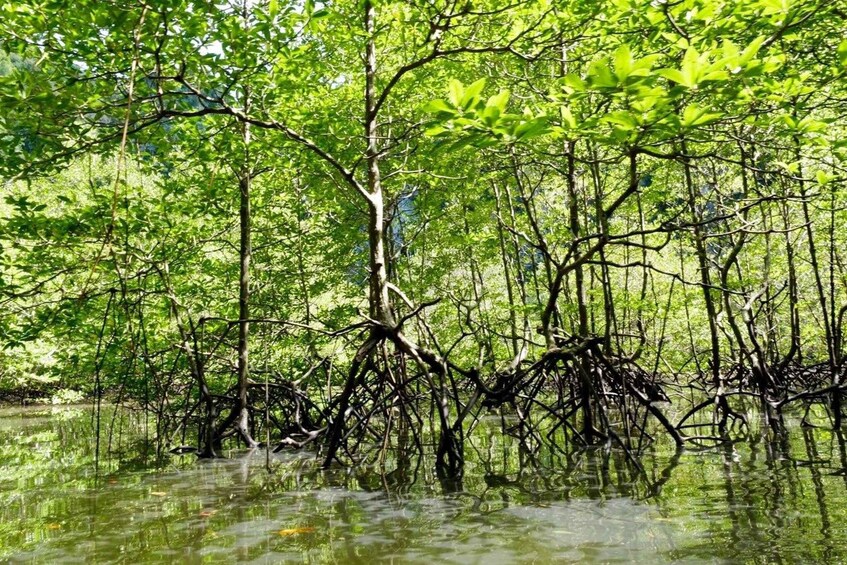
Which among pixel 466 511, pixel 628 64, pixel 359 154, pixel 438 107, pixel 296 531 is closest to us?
pixel 628 64

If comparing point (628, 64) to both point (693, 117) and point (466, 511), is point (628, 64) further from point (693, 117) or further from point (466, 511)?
point (466, 511)

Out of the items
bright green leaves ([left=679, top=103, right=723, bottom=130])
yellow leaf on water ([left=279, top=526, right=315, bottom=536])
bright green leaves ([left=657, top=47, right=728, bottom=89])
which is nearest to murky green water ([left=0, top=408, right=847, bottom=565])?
yellow leaf on water ([left=279, top=526, right=315, bottom=536])

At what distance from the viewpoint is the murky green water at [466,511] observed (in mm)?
2998

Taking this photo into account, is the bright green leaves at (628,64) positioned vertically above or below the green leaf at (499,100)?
above

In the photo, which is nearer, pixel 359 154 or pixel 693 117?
pixel 693 117

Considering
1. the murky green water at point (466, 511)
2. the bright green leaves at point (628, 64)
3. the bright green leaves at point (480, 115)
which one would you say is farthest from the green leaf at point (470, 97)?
the murky green water at point (466, 511)

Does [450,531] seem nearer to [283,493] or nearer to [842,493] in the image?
[283,493]

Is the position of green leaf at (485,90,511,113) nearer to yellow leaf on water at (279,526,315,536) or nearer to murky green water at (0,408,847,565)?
murky green water at (0,408,847,565)

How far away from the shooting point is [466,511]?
3887 mm

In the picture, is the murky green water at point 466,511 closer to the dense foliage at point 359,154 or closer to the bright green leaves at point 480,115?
the dense foliage at point 359,154

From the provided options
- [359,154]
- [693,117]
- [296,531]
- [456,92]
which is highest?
[359,154]

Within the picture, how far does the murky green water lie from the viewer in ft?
9.84

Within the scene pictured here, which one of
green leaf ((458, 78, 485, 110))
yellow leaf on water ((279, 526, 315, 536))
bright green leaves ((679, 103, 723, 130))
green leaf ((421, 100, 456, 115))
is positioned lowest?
yellow leaf on water ((279, 526, 315, 536))

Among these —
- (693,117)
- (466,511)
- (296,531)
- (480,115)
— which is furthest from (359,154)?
(693,117)
